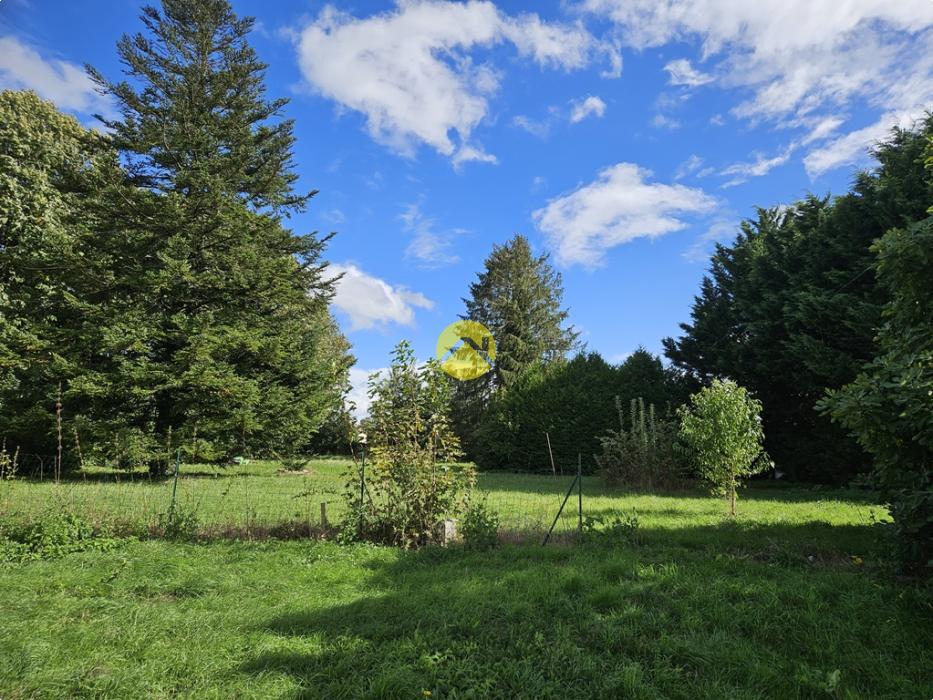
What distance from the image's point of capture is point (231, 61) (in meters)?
15.0

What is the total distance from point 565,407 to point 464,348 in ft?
14.3

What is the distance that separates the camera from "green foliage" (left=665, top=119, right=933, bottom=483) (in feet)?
36.8

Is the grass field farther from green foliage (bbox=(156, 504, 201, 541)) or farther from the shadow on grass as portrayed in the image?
green foliage (bbox=(156, 504, 201, 541))

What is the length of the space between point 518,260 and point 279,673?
95.0ft

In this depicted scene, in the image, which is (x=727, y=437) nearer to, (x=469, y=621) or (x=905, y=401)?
(x=905, y=401)

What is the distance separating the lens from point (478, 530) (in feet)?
17.9

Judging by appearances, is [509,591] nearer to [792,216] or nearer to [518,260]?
[792,216]

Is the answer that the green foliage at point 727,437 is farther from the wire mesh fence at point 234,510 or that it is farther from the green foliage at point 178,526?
the green foliage at point 178,526

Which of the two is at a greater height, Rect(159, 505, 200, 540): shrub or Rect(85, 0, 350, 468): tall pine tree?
Rect(85, 0, 350, 468): tall pine tree

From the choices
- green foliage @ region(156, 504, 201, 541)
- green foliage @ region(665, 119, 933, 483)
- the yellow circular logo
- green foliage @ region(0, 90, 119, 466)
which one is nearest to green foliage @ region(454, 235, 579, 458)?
the yellow circular logo

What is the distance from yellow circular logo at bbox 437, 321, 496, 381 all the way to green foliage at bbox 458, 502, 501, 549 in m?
5.11

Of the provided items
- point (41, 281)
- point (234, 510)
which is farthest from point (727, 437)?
point (41, 281)

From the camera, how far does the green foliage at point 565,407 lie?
17.6 meters

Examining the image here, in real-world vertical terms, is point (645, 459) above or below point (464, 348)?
below
